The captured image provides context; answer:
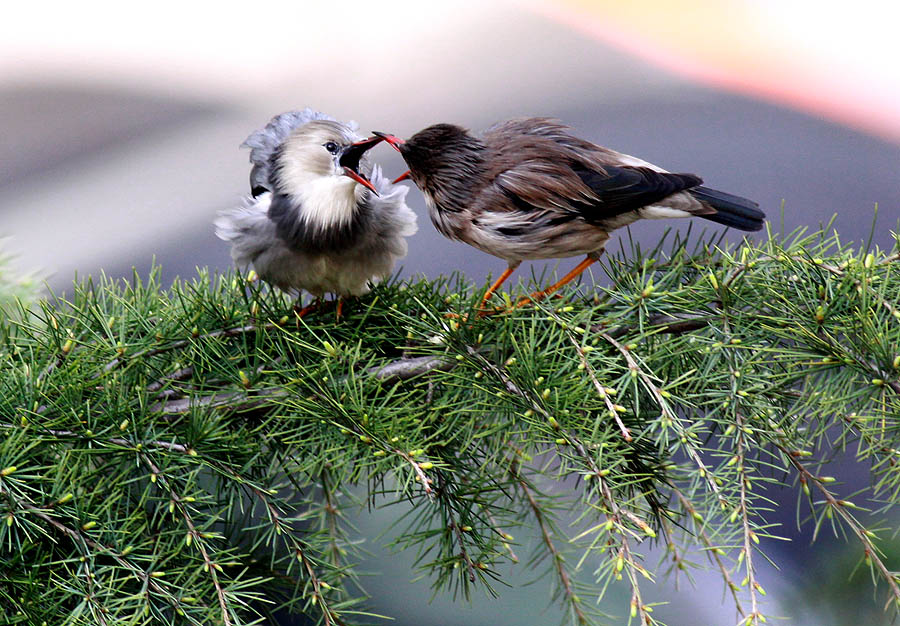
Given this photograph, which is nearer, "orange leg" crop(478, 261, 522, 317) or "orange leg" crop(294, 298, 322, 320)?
"orange leg" crop(478, 261, 522, 317)

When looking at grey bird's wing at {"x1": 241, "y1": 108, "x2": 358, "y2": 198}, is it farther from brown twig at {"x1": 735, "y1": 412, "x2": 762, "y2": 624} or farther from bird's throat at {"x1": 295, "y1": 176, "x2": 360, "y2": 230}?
brown twig at {"x1": 735, "y1": 412, "x2": 762, "y2": 624}

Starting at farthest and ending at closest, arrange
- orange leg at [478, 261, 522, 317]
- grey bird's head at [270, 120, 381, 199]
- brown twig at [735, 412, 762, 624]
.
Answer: grey bird's head at [270, 120, 381, 199] → orange leg at [478, 261, 522, 317] → brown twig at [735, 412, 762, 624]

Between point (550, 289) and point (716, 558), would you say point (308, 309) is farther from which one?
point (716, 558)

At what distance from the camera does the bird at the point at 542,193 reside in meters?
0.54

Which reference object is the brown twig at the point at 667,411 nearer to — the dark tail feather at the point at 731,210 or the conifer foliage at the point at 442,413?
the conifer foliage at the point at 442,413

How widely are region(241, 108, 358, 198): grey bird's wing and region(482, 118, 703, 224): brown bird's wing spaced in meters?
0.16

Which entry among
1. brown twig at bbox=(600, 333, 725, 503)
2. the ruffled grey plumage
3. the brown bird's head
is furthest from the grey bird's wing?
brown twig at bbox=(600, 333, 725, 503)

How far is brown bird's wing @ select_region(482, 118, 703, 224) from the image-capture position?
54 centimetres

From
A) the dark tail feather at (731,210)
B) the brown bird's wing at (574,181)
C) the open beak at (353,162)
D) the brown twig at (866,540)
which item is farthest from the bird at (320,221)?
the brown twig at (866,540)

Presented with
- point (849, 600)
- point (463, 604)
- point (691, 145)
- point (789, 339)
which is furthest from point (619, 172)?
point (691, 145)

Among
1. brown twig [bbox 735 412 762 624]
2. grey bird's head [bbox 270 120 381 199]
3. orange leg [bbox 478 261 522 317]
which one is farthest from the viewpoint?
grey bird's head [bbox 270 120 381 199]

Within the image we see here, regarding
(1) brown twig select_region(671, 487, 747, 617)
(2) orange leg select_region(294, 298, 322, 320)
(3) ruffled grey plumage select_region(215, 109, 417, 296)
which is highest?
(3) ruffled grey plumage select_region(215, 109, 417, 296)

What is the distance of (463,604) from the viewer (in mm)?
901

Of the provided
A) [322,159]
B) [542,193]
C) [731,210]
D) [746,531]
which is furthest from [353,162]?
[746,531]
